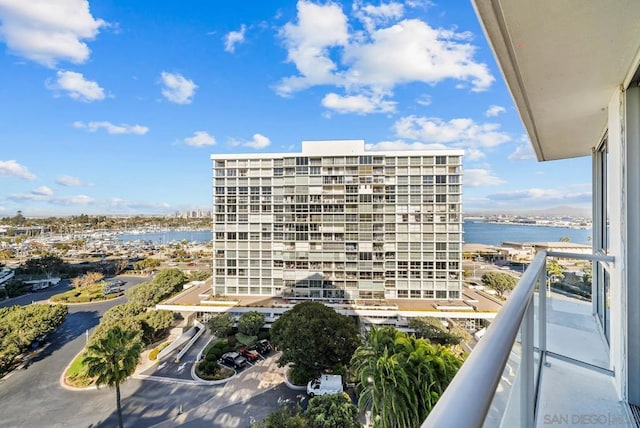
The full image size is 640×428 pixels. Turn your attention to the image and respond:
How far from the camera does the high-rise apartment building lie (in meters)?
17.4

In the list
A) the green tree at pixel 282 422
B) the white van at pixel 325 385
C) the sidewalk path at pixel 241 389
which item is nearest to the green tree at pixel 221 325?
the sidewalk path at pixel 241 389

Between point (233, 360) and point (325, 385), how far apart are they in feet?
14.4

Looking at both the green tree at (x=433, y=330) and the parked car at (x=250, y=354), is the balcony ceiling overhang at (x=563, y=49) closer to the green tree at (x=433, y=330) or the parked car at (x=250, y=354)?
the green tree at (x=433, y=330)

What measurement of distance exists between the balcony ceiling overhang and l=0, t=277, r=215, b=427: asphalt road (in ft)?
38.0

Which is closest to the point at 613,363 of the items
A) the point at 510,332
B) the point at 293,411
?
the point at 510,332

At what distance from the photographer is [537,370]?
5.11 ft

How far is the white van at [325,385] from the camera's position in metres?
9.78

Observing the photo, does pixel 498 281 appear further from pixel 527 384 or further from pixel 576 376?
pixel 527 384

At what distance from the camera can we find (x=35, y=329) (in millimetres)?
12750

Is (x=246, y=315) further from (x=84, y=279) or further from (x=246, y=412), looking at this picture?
(x=84, y=279)

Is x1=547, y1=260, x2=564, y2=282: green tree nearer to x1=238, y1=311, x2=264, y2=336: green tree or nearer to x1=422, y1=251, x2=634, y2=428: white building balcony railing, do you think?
x1=422, y1=251, x2=634, y2=428: white building balcony railing

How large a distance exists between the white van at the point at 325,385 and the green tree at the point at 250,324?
4.83 m

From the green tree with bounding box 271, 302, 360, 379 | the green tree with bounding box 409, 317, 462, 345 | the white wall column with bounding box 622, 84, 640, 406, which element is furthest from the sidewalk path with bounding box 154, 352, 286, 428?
the white wall column with bounding box 622, 84, 640, 406

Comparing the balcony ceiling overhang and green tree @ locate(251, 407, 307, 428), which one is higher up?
the balcony ceiling overhang
